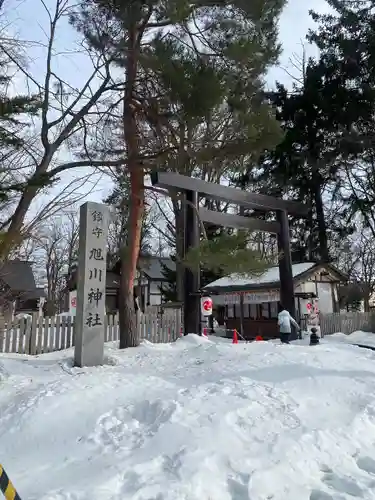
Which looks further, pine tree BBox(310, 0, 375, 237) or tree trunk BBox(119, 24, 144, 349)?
pine tree BBox(310, 0, 375, 237)

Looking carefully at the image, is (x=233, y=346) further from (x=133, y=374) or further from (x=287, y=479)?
(x=287, y=479)

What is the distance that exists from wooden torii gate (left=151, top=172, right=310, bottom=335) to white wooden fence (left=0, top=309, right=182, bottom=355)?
7.03 ft

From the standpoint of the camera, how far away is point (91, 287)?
9.17 m

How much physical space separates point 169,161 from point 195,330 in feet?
15.9

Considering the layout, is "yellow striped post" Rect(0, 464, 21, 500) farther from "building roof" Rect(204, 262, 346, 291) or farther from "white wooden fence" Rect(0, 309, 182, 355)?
"building roof" Rect(204, 262, 346, 291)

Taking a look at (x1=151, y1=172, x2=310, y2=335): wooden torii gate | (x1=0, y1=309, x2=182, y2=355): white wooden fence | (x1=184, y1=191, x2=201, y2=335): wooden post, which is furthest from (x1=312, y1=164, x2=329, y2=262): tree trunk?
(x1=184, y1=191, x2=201, y2=335): wooden post

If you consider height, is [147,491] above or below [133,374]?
below

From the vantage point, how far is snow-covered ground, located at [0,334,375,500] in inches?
137

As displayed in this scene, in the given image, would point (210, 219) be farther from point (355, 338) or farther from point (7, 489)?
point (7, 489)

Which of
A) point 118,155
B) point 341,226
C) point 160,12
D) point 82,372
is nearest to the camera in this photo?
point 82,372

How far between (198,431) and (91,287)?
17.7ft

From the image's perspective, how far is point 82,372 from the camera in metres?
7.47

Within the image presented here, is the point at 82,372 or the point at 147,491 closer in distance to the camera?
the point at 147,491

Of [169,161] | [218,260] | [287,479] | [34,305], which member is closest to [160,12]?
[169,161]
